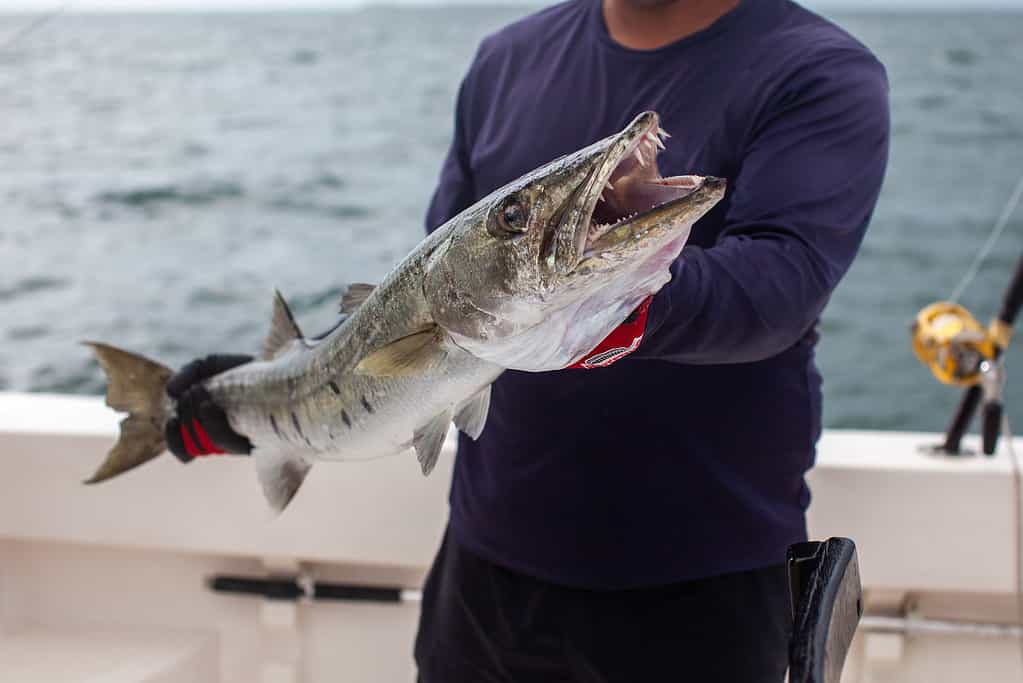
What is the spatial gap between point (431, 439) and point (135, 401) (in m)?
0.82

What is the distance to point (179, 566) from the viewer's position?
3.04 meters

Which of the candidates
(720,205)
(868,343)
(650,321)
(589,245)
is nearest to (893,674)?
(720,205)

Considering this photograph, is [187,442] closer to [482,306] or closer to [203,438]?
[203,438]

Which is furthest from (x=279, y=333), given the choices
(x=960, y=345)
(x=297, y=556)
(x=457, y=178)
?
(x=960, y=345)

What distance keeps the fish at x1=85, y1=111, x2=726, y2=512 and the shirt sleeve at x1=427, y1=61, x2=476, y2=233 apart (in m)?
0.46

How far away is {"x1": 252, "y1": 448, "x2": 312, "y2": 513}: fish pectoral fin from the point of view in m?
1.87

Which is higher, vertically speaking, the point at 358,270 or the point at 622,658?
the point at 622,658

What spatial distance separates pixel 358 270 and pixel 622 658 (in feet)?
31.9

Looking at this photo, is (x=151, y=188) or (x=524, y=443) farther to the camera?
(x=151, y=188)

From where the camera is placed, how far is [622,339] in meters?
1.29

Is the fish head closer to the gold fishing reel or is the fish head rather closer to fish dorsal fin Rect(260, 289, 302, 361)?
fish dorsal fin Rect(260, 289, 302, 361)

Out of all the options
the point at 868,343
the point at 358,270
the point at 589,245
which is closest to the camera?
the point at 589,245

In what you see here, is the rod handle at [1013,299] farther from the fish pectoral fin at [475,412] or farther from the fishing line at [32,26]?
the fishing line at [32,26]

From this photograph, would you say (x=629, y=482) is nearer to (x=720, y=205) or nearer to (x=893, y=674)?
(x=720, y=205)
